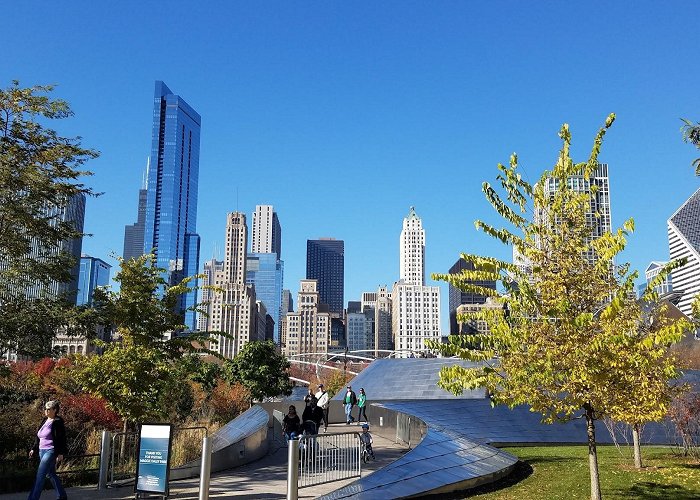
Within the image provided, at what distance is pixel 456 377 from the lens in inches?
450

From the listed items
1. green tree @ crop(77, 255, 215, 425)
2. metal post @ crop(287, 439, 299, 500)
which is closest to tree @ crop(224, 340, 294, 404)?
green tree @ crop(77, 255, 215, 425)

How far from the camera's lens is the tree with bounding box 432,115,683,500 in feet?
35.2

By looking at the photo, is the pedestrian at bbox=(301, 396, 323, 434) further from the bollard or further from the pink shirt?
Result: the pink shirt

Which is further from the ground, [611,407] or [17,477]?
[611,407]

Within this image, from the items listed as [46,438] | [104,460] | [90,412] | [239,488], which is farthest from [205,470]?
[90,412]

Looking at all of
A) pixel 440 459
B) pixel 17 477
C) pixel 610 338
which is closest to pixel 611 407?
pixel 610 338

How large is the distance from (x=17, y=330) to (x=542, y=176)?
45.8 ft

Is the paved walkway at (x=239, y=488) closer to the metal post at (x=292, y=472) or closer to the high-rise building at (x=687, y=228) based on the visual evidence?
the metal post at (x=292, y=472)

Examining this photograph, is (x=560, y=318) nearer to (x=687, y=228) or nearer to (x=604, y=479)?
(x=604, y=479)

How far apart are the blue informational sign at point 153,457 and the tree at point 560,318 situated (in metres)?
5.32

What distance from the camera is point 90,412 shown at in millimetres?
22609

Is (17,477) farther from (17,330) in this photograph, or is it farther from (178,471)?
(17,330)

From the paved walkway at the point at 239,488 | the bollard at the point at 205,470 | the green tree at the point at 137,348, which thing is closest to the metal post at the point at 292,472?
the paved walkway at the point at 239,488

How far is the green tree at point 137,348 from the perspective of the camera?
1819 cm
